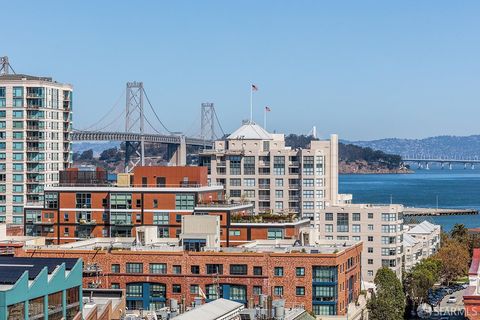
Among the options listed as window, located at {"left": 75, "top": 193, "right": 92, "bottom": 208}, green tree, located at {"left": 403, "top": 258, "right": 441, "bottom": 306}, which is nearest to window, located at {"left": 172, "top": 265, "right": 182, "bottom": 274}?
window, located at {"left": 75, "top": 193, "right": 92, "bottom": 208}

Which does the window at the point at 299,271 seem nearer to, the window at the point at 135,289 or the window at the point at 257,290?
the window at the point at 257,290

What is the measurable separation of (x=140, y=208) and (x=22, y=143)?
75.5 feet

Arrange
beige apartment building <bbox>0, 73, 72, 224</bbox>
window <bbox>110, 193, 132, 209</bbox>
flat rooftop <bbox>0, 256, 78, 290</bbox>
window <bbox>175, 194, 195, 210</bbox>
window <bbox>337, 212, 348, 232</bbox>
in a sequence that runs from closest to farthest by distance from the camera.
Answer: flat rooftop <bbox>0, 256, 78, 290</bbox> < window <bbox>175, 194, 195, 210</bbox> < window <bbox>110, 193, 132, 209</bbox> < window <bbox>337, 212, 348, 232</bbox> < beige apartment building <bbox>0, 73, 72, 224</bbox>

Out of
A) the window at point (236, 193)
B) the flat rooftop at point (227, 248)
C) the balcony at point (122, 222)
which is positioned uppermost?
the window at point (236, 193)

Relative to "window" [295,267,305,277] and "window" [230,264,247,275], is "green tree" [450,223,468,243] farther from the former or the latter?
"window" [230,264,247,275]

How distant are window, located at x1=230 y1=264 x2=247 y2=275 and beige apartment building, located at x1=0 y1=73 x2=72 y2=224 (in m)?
34.7

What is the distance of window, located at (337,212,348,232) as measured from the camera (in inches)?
2972

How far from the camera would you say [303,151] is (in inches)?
3260

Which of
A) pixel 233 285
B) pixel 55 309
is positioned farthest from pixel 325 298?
pixel 55 309

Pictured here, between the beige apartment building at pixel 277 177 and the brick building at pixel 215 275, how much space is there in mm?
26802

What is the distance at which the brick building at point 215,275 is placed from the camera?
54656 mm

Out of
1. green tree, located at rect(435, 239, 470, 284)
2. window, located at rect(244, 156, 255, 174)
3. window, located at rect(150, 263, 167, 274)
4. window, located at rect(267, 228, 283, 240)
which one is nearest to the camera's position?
window, located at rect(150, 263, 167, 274)

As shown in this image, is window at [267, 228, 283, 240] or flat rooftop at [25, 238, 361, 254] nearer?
flat rooftop at [25, 238, 361, 254]

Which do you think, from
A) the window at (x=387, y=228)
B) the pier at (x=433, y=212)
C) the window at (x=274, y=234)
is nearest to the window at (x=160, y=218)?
the window at (x=274, y=234)
